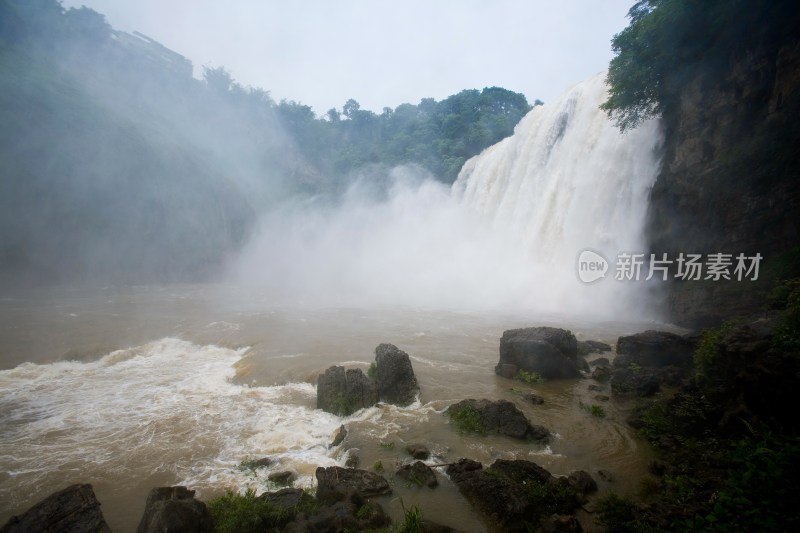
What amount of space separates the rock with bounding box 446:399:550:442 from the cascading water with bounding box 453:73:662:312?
13.7 m

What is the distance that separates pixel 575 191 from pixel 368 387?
16.7 meters

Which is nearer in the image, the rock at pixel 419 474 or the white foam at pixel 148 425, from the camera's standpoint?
the rock at pixel 419 474

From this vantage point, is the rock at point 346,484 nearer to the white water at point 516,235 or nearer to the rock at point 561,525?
the rock at point 561,525

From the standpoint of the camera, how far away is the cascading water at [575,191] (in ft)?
57.2

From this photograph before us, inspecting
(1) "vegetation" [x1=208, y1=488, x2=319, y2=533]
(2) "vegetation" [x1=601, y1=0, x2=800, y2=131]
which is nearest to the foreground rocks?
(1) "vegetation" [x1=208, y1=488, x2=319, y2=533]

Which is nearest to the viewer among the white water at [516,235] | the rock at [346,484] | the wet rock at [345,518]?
the wet rock at [345,518]

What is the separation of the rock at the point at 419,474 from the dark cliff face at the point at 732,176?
12.3 metres

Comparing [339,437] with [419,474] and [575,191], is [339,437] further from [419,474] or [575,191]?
[575,191]

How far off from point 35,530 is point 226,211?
3920cm

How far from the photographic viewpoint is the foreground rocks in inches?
322

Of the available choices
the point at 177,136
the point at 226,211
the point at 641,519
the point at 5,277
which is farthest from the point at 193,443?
the point at 177,136

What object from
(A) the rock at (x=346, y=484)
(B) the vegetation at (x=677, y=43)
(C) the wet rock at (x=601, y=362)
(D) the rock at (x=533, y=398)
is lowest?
(A) the rock at (x=346, y=484)

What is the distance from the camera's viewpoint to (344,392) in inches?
326

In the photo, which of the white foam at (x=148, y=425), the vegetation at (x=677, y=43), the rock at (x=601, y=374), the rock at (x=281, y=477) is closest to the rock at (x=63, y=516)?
the white foam at (x=148, y=425)
